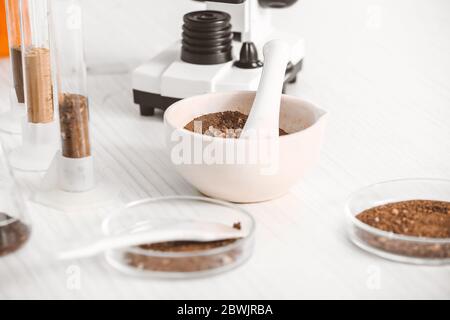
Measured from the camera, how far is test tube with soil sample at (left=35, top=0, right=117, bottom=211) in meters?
1.05

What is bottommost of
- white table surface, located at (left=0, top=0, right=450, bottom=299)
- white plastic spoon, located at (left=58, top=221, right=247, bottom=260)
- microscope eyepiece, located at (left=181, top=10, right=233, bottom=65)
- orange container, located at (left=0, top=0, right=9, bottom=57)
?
white table surface, located at (left=0, top=0, right=450, bottom=299)

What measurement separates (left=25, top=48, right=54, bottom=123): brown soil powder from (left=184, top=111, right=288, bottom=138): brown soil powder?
221mm

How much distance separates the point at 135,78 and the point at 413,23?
30.1 inches

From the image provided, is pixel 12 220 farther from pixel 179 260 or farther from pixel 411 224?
pixel 411 224

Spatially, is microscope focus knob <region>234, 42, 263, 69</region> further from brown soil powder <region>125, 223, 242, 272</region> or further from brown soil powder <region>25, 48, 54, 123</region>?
brown soil powder <region>125, 223, 242, 272</region>

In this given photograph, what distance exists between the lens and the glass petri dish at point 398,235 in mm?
971

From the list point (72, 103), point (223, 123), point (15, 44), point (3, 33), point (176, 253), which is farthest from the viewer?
point (3, 33)

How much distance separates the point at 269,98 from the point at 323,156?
0.19m

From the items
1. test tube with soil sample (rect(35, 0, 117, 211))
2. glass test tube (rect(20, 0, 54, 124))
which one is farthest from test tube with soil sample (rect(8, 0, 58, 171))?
test tube with soil sample (rect(35, 0, 117, 211))

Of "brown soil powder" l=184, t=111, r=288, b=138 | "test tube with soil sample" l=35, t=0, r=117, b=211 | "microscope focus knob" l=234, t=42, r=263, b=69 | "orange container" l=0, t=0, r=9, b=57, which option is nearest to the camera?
"test tube with soil sample" l=35, t=0, r=117, b=211

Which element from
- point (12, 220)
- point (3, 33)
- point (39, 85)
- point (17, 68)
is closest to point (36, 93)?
point (39, 85)

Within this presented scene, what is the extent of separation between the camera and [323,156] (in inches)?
50.3

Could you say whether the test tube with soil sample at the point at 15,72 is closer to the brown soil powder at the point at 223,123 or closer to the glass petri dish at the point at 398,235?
the brown soil powder at the point at 223,123

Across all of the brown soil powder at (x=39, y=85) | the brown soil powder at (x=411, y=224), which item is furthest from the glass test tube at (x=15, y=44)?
the brown soil powder at (x=411, y=224)
